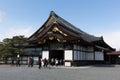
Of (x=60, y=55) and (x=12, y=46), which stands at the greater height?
(x=12, y=46)

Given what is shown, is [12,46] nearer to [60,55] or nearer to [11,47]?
[11,47]

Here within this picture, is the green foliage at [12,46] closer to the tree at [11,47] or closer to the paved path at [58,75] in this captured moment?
the tree at [11,47]

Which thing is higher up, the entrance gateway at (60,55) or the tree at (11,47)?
the tree at (11,47)

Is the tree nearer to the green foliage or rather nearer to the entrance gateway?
the green foliage

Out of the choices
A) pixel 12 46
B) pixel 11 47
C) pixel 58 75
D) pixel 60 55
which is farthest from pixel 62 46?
pixel 58 75

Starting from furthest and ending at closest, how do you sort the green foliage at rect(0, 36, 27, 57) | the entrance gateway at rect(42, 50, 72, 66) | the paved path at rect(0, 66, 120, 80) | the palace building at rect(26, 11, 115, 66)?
the green foliage at rect(0, 36, 27, 57)
the entrance gateway at rect(42, 50, 72, 66)
the palace building at rect(26, 11, 115, 66)
the paved path at rect(0, 66, 120, 80)

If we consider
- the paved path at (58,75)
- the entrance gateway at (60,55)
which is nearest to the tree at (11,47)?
the entrance gateway at (60,55)

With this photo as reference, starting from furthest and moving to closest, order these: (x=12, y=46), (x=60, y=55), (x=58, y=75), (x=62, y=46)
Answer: (x=12, y=46)
(x=60, y=55)
(x=62, y=46)
(x=58, y=75)

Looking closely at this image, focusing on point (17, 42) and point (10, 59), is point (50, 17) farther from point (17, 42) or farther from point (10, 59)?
point (10, 59)

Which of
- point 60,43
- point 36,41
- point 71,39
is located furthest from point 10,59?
point 71,39

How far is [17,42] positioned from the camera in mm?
41531

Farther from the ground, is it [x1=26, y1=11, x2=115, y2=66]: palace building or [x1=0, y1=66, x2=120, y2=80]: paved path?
[x1=26, y1=11, x2=115, y2=66]: palace building

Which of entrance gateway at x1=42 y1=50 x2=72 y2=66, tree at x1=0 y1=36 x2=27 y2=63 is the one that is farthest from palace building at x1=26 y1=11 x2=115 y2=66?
tree at x1=0 y1=36 x2=27 y2=63

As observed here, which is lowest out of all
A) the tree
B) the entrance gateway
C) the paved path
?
the paved path
